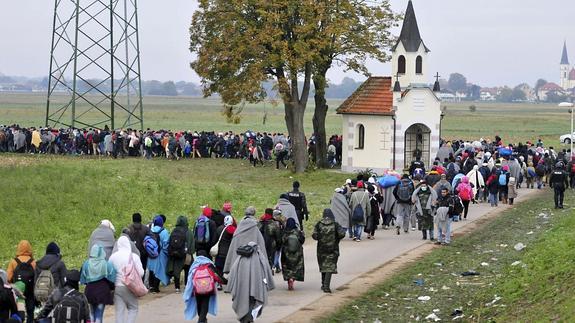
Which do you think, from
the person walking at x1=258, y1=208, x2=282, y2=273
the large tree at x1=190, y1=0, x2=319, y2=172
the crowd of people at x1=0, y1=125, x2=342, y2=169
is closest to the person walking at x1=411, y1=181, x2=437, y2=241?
the person walking at x1=258, y1=208, x2=282, y2=273

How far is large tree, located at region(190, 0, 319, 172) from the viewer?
47156 mm

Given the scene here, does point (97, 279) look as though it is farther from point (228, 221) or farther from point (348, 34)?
point (348, 34)

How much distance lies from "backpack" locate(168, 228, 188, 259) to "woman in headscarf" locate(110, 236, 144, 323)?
3.01 metres

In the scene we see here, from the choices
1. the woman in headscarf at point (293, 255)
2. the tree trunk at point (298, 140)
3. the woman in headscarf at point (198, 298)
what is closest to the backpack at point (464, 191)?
the woman in headscarf at point (293, 255)

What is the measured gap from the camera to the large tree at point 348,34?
156ft

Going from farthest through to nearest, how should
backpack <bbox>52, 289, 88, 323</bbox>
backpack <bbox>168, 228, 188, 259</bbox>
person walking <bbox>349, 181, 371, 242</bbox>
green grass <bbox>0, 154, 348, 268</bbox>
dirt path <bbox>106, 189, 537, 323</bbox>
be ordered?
green grass <bbox>0, 154, 348, 268</bbox>
person walking <bbox>349, 181, 371, 242</bbox>
backpack <bbox>168, 228, 188, 259</bbox>
dirt path <bbox>106, 189, 537, 323</bbox>
backpack <bbox>52, 289, 88, 323</bbox>

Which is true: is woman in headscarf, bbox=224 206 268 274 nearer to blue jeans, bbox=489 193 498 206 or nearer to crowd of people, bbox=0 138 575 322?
crowd of people, bbox=0 138 575 322

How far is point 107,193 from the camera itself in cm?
3547

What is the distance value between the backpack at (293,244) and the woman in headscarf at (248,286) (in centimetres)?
292

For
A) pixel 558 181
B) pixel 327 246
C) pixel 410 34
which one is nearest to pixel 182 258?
pixel 327 246

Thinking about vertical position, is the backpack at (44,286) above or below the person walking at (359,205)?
below

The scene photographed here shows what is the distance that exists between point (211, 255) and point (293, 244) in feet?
4.84

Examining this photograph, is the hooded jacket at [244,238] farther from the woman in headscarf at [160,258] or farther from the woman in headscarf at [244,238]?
the woman in headscarf at [160,258]

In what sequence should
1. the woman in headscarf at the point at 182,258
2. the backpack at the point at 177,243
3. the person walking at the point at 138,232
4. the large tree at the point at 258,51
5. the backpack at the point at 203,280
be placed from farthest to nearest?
1. the large tree at the point at 258,51
2. the woman in headscarf at the point at 182,258
3. the backpack at the point at 177,243
4. the person walking at the point at 138,232
5. the backpack at the point at 203,280
